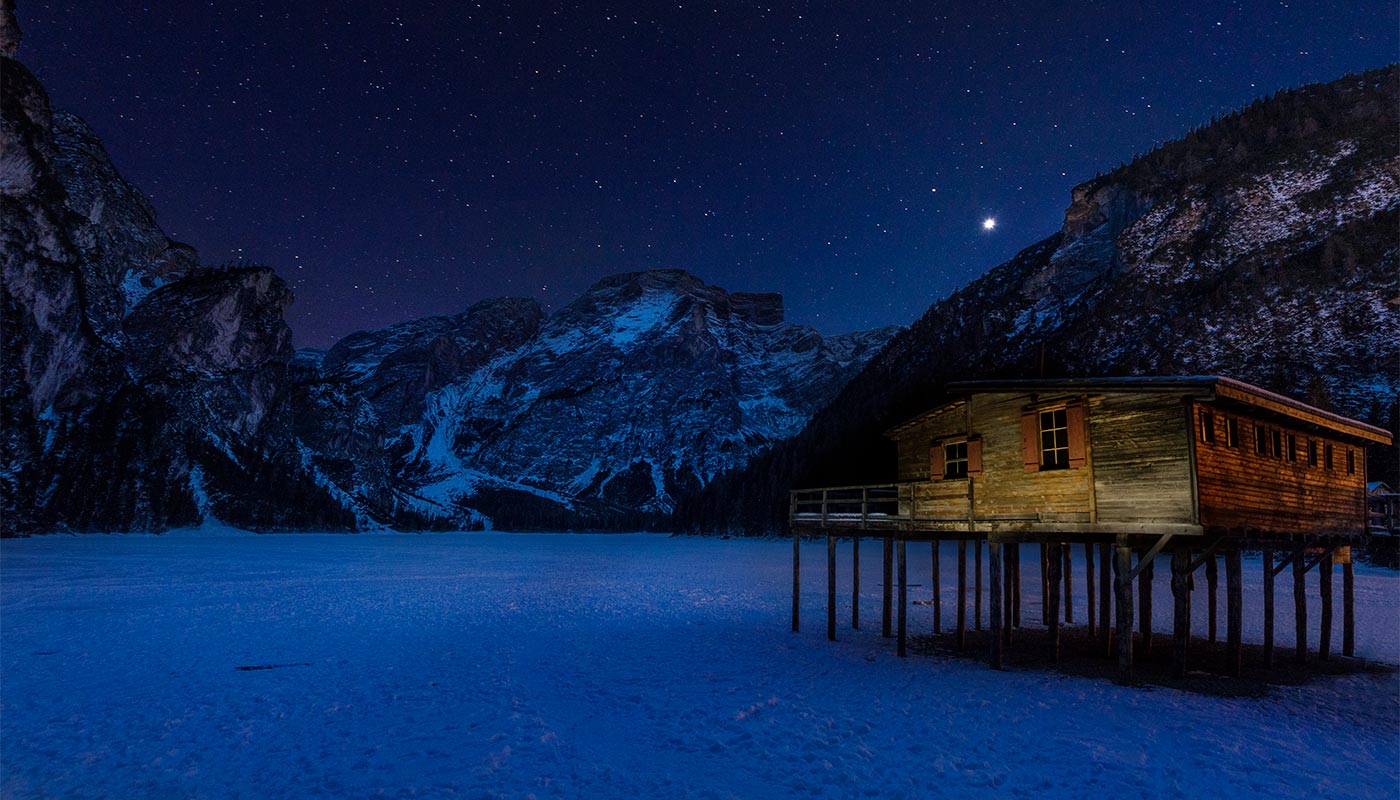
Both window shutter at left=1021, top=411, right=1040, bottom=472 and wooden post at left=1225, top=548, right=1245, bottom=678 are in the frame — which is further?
window shutter at left=1021, top=411, right=1040, bottom=472

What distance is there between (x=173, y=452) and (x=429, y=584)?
178 metres

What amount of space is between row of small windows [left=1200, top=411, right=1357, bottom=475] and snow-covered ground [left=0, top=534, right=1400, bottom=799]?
6.46m

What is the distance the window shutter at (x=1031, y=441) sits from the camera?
66.9 ft

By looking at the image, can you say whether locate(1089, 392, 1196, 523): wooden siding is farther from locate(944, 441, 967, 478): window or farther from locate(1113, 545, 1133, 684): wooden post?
locate(944, 441, 967, 478): window

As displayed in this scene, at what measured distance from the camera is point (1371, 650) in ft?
83.4

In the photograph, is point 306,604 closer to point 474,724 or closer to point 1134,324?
point 474,724

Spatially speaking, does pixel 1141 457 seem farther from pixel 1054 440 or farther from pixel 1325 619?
pixel 1325 619

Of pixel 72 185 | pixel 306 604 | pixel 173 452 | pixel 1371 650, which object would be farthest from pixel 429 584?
pixel 72 185

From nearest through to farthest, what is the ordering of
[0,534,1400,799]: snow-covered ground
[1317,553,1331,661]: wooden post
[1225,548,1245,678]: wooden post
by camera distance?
[0,534,1400,799]: snow-covered ground → [1225,548,1245,678]: wooden post → [1317,553,1331,661]: wooden post

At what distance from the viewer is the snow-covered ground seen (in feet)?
39.0

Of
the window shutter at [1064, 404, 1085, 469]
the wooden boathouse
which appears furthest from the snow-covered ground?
the window shutter at [1064, 404, 1085, 469]

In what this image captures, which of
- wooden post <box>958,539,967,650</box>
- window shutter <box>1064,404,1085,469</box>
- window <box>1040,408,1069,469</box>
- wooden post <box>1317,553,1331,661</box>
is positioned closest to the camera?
window shutter <box>1064,404,1085,469</box>

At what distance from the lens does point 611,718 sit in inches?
619

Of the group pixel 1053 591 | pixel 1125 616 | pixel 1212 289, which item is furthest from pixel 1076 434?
pixel 1212 289
